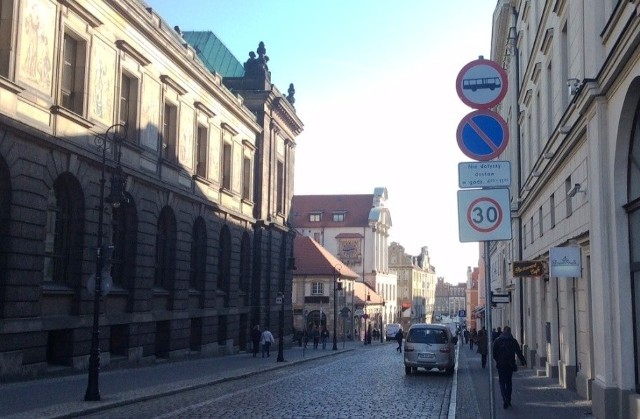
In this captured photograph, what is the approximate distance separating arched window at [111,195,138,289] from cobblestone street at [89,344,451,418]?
19.4 feet

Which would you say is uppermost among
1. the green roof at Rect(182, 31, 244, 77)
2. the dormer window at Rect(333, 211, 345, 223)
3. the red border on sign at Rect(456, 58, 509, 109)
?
the green roof at Rect(182, 31, 244, 77)

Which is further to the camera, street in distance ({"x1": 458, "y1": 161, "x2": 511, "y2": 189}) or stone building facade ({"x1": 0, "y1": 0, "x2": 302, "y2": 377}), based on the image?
stone building facade ({"x1": 0, "y1": 0, "x2": 302, "y2": 377})

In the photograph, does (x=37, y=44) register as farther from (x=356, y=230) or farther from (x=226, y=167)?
(x=356, y=230)

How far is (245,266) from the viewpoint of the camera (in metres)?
43.4

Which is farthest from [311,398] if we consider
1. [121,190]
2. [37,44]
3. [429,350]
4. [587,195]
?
[37,44]

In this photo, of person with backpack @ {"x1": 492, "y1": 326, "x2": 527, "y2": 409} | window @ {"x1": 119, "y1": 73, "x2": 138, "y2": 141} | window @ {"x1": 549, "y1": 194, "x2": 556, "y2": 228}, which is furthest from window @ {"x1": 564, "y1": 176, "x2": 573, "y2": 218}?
window @ {"x1": 119, "y1": 73, "x2": 138, "y2": 141}

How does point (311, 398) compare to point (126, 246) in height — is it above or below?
below

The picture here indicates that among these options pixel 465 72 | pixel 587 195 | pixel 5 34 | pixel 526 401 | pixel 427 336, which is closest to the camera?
pixel 465 72

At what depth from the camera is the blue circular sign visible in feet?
28.9

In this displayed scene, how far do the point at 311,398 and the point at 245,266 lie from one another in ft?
81.0

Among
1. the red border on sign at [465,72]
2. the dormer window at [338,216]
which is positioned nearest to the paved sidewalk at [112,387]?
the red border on sign at [465,72]

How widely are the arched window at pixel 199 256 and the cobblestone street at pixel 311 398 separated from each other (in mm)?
8938

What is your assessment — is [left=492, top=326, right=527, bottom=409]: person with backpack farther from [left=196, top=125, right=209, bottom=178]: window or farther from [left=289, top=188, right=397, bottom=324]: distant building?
[left=289, top=188, right=397, bottom=324]: distant building

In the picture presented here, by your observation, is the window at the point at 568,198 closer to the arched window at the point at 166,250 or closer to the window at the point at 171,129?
the arched window at the point at 166,250
